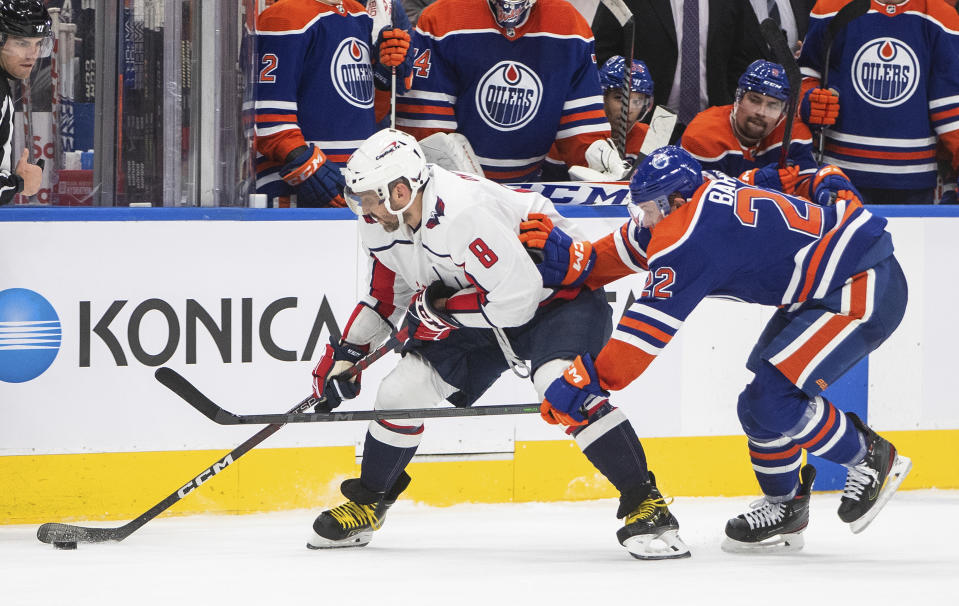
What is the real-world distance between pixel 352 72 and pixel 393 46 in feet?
0.50

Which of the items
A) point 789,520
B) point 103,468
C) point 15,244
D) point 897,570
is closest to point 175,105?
point 15,244

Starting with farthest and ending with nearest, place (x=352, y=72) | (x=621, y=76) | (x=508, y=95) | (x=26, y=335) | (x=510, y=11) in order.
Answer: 1. (x=621, y=76)
2. (x=508, y=95)
3. (x=510, y=11)
4. (x=352, y=72)
5. (x=26, y=335)

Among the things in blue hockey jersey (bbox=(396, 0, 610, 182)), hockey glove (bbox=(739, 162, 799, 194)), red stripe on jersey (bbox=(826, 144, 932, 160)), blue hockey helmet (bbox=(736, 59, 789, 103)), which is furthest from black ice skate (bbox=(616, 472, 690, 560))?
red stripe on jersey (bbox=(826, 144, 932, 160))

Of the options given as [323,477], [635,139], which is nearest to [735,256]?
[323,477]

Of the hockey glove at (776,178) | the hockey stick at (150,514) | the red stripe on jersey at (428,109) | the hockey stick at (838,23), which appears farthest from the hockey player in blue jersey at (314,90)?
the hockey stick at (838,23)

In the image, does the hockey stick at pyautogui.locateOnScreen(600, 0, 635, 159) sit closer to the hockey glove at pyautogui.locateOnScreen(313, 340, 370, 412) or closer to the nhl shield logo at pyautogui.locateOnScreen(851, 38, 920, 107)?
the nhl shield logo at pyautogui.locateOnScreen(851, 38, 920, 107)

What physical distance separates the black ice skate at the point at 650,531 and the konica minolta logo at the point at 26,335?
160cm

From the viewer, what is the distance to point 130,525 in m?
3.32

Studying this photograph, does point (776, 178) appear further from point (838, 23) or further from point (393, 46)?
point (393, 46)

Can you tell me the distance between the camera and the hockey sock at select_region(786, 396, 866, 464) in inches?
122

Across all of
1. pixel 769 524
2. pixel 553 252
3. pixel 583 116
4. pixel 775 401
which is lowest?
pixel 769 524

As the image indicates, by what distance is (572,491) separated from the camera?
13.1 ft

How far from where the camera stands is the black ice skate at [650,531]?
3.07 m

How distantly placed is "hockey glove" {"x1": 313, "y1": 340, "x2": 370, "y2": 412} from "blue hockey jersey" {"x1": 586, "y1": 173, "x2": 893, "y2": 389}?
2.14 ft
